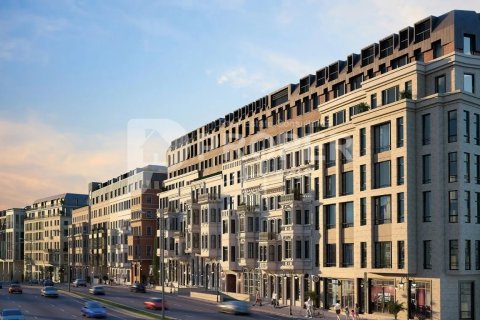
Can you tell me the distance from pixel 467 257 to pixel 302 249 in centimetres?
2541

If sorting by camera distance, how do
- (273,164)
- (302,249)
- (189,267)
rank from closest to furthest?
(302,249)
(273,164)
(189,267)

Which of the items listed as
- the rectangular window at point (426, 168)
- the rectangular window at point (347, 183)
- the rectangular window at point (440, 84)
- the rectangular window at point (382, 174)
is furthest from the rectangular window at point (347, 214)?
the rectangular window at point (440, 84)

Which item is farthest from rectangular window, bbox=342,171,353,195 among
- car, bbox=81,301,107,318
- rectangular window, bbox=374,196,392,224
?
car, bbox=81,301,107,318

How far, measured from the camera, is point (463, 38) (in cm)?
6700

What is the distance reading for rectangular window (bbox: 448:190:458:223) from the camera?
6316cm

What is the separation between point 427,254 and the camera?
213 ft

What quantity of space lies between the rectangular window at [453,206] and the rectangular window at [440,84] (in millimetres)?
9760

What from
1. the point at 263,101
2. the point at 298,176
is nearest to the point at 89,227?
the point at 263,101

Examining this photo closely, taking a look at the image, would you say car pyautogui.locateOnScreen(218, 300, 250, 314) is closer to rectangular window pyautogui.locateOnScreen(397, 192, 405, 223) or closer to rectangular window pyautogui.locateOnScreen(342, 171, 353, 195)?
rectangular window pyautogui.locateOnScreen(342, 171, 353, 195)

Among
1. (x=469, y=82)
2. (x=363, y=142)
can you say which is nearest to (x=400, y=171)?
(x=363, y=142)

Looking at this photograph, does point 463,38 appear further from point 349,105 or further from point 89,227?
point 89,227

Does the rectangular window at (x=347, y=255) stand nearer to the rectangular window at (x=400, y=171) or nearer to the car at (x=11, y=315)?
the rectangular window at (x=400, y=171)

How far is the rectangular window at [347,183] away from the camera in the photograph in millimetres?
75750

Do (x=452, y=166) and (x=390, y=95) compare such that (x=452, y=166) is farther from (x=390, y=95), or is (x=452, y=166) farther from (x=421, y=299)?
(x=421, y=299)
